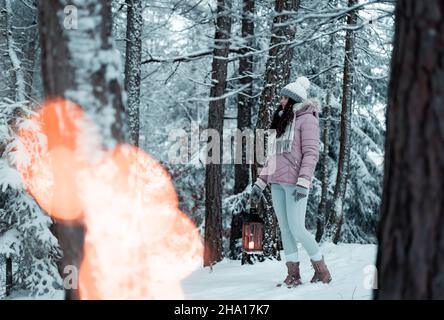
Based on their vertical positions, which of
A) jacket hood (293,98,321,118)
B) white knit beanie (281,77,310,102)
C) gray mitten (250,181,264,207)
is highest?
white knit beanie (281,77,310,102)

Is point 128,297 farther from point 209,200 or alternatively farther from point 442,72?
point 209,200

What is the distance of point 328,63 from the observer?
14680 millimetres

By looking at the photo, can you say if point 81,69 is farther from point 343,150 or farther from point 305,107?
point 343,150

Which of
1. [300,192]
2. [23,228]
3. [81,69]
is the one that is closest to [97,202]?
[81,69]

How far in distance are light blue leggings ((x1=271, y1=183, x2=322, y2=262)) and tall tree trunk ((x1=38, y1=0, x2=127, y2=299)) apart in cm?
256

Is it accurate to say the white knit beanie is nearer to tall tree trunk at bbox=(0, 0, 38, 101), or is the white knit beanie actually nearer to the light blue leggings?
the light blue leggings

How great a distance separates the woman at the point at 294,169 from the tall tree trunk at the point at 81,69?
2.52 meters

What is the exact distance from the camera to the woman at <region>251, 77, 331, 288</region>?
17.4ft

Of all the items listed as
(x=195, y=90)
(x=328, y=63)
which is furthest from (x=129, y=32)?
(x=195, y=90)

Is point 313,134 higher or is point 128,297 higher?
point 313,134

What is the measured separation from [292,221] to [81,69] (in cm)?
293

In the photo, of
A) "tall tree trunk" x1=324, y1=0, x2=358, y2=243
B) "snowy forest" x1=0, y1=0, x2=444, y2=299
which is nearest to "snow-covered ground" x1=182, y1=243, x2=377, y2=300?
"snowy forest" x1=0, y1=0, x2=444, y2=299

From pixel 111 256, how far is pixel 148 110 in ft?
69.7

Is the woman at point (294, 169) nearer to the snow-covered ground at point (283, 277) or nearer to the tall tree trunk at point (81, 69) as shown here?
the snow-covered ground at point (283, 277)
